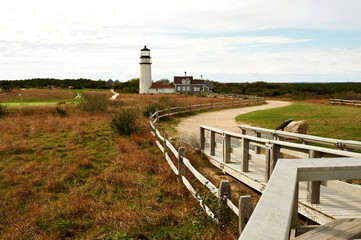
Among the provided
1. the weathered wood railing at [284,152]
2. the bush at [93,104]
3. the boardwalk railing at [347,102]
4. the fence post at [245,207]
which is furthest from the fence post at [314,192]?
the boardwalk railing at [347,102]

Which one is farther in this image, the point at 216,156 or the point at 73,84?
the point at 73,84

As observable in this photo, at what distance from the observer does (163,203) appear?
5.90m

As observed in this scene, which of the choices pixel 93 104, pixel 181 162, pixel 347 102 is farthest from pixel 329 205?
pixel 347 102

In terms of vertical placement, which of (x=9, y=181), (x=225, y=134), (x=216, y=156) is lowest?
(x=9, y=181)

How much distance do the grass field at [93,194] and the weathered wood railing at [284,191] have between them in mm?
2369

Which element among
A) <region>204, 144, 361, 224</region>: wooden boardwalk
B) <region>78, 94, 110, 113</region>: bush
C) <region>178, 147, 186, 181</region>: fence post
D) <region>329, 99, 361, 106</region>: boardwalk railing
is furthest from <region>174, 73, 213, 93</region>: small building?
<region>204, 144, 361, 224</region>: wooden boardwalk

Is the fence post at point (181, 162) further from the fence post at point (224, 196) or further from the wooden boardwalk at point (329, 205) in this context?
the fence post at point (224, 196)

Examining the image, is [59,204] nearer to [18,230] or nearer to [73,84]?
[18,230]

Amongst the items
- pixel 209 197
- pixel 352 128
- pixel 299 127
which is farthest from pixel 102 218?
pixel 352 128

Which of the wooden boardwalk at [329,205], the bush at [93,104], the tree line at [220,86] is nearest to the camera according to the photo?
the wooden boardwalk at [329,205]

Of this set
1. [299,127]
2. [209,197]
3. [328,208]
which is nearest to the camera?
[328,208]

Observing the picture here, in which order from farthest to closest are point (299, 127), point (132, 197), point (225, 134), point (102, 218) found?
point (299, 127), point (225, 134), point (132, 197), point (102, 218)

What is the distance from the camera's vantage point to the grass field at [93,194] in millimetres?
4828

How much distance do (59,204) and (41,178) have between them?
2202mm
